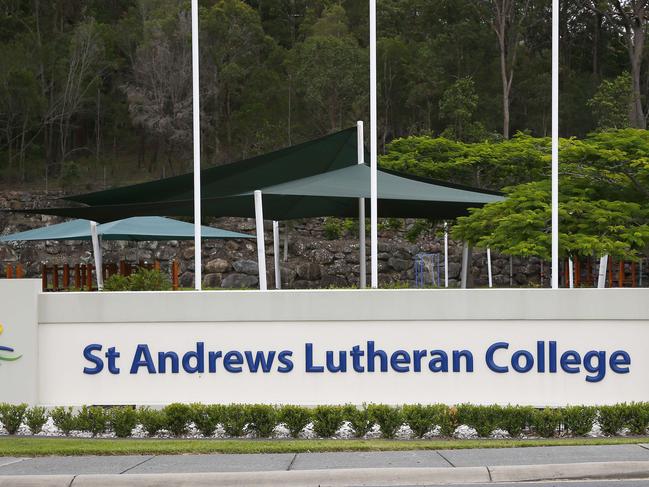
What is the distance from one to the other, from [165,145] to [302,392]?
40.6 metres

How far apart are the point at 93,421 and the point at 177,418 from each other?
105 cm

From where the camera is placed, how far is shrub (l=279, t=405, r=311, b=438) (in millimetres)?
12781

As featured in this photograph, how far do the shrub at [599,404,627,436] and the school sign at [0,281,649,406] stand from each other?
112 centimetres

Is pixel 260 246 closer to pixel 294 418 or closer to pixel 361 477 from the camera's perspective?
pixel 294 418

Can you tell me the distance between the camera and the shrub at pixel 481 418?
12805 mm

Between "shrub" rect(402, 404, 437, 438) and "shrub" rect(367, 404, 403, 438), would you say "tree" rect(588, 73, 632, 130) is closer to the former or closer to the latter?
"shrub" rect(402, 404, 437, 438)

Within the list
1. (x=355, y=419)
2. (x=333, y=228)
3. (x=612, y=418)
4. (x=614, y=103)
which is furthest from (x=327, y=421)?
(x=614, y=103)

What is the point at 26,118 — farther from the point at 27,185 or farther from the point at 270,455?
the point at 270,455

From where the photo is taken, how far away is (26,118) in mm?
49562

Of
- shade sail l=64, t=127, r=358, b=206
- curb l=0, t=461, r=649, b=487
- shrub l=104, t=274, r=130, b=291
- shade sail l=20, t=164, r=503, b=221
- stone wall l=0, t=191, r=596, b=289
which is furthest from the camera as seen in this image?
stone wall l=0, t=191, r=596, b=289

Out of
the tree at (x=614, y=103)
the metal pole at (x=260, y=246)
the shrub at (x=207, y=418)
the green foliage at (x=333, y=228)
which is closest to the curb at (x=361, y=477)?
the shrub at (x=207, y=418)

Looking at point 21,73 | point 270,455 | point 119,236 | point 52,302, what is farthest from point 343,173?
point 21,73

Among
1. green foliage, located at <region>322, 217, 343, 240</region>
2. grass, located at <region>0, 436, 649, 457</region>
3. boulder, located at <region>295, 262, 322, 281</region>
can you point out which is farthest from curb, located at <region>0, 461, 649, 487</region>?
green foliage, located at <region>322, 217, 343, 240</region>

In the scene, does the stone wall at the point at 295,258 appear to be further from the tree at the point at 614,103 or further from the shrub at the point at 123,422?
the shrub at the point at 123,422
